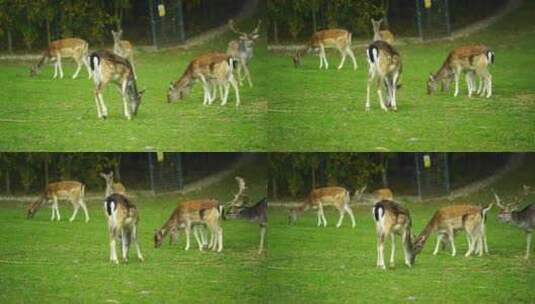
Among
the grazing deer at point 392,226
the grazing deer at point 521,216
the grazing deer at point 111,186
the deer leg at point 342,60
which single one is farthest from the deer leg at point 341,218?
the grazing deer at point 111,186

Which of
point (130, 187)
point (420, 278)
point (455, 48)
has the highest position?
point (455, 48)

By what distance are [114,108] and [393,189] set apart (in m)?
1.91

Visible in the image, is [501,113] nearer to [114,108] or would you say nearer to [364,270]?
[364,270]

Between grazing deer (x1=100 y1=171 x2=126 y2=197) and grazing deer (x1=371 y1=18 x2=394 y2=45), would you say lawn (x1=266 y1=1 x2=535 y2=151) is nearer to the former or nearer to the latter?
grazing deer (x1=371 y1=18 x2=394 y2=45)

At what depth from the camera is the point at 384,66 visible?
9.91m

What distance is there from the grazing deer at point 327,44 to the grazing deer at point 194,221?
1.13 m

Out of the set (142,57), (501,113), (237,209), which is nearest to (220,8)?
(142,57)

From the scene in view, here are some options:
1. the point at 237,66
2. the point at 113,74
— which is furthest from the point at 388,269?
the point at 113,74

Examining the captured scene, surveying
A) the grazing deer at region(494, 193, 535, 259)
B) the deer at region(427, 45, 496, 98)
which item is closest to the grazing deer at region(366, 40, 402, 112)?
the deer at region(427, 45, 496, 98)

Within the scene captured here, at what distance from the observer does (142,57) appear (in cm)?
1007

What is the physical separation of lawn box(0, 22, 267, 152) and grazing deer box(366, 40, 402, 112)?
2.42 ft

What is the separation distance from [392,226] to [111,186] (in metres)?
1.87

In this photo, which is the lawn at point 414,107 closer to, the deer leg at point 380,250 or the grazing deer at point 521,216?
the grazing deer at point 521,216

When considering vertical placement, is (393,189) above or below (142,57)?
below
